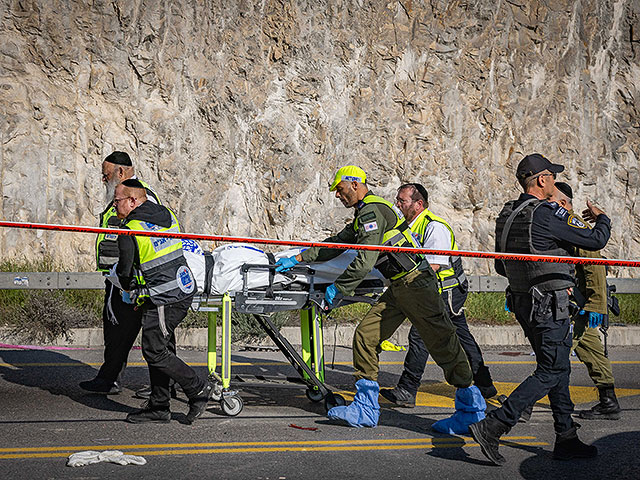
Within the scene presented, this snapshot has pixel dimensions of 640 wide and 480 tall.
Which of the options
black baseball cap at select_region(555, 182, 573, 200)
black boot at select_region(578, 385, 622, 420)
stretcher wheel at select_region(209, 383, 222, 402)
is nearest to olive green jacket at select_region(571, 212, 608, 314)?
black baseball cap at select_region(555, 182, 573, 200)

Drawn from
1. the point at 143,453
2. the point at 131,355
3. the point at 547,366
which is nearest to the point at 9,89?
the point at 131,355

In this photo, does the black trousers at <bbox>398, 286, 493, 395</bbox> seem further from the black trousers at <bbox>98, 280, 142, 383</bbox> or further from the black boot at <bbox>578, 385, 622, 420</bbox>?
the black trousers at <bbox>98, 280, 142, 383</bbox>

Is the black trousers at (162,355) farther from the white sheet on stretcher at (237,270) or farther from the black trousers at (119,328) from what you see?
the black trousers at (119,328)

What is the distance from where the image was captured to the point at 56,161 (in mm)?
15359

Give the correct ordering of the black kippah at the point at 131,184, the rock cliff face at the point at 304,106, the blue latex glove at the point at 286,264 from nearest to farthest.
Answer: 1. the black kippah at the point at 131,184
2. the blue latex glove at the point at 286,264
3. the rock cliff face at the point at 304,106

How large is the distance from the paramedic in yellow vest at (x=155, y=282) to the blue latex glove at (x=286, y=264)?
72cm

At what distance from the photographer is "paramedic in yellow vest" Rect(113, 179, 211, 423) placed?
20.4ft

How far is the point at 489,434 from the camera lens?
536 cm

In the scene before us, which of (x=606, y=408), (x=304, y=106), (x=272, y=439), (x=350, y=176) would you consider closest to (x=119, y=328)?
(x=272, y=439)

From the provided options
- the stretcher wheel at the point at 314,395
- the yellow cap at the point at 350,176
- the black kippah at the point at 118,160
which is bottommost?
the stretcher wheel at the point at 314,395

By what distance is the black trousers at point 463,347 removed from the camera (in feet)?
24.4

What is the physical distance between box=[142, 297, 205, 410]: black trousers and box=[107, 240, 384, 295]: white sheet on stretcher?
292mm

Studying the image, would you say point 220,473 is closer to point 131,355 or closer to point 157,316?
point 157,316

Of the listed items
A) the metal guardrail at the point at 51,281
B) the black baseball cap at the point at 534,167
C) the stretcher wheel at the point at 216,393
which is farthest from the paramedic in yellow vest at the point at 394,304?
the metal guardrail at the point at 51,281
